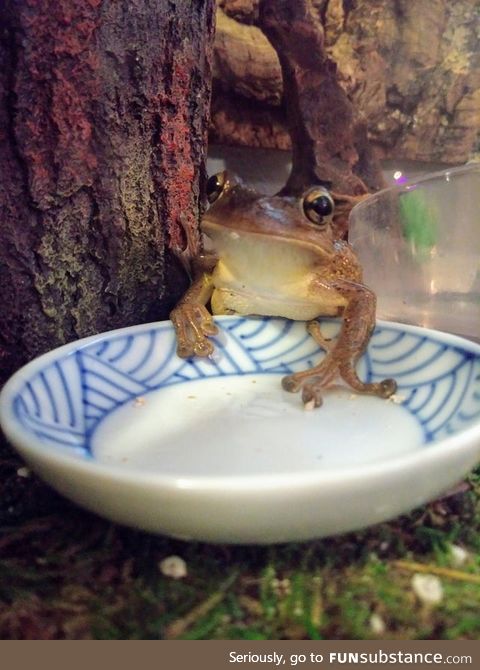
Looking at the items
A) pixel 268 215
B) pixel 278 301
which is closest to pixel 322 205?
pixel 268 215

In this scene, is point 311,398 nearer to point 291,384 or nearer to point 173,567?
point 291,384

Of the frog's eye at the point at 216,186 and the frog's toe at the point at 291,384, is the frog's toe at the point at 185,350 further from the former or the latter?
the frog's eye at the point at 216,186

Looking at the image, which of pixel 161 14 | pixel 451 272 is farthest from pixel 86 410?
pixel 451 272

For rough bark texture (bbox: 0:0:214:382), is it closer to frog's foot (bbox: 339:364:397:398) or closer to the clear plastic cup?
frog's foot (bbox: 339:364:397:398)

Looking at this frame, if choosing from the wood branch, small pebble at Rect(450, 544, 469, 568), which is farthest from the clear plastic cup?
small pebble at Rect(450, 544, 469, 568)

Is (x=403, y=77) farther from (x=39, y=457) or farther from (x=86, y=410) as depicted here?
(x=39, y=457)

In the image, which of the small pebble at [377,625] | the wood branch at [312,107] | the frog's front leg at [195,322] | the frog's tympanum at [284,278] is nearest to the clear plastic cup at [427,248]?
the wood branch at [312,107]
